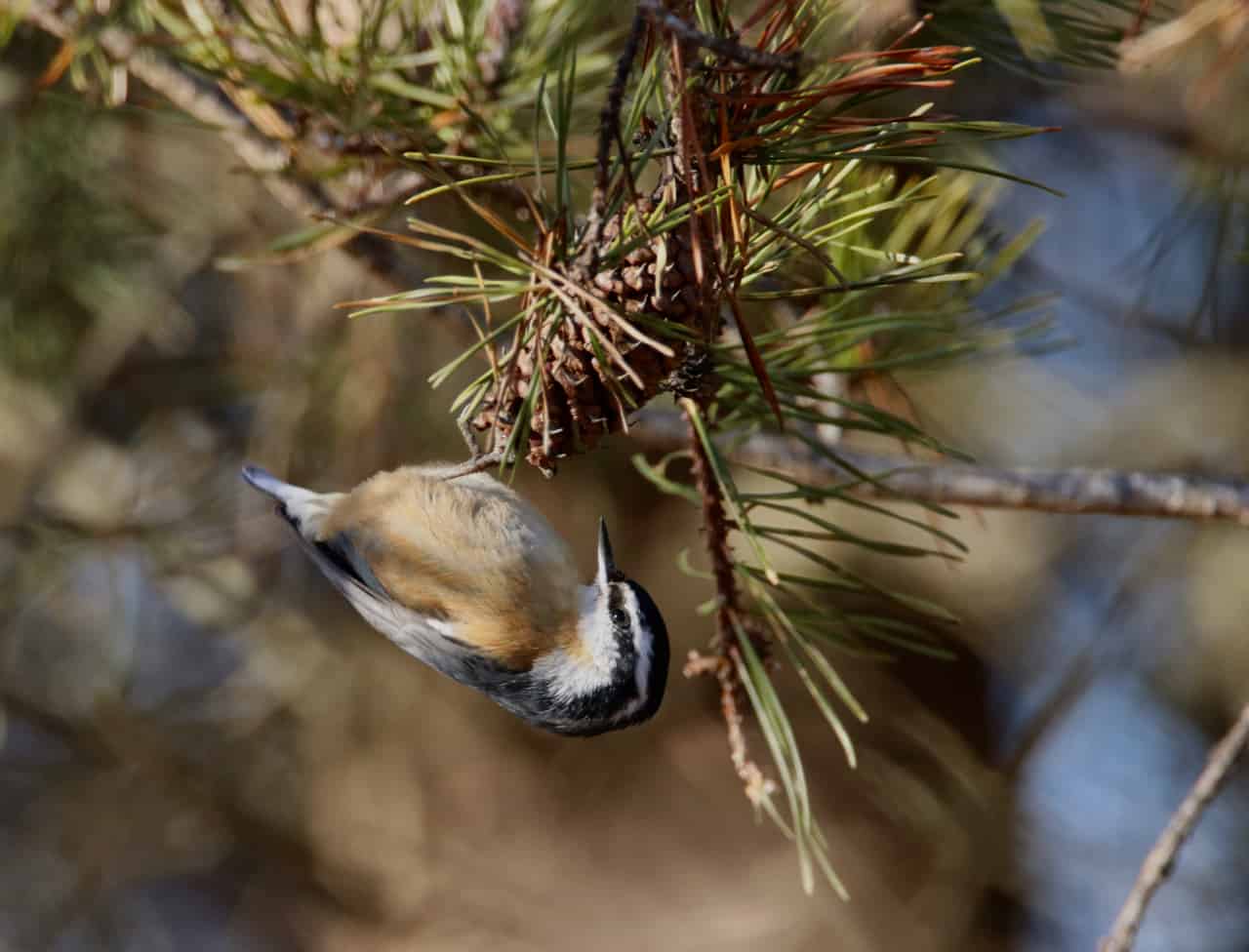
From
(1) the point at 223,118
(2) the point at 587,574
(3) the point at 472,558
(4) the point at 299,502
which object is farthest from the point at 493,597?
(2) the point at 587,574

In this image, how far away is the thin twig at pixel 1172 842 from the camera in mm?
705

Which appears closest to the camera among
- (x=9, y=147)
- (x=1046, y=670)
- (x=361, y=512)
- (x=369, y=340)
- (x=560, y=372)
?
(x=560, y=372)

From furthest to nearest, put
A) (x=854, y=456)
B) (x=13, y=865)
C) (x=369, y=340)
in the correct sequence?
(x=13, y=865), (x=369, y=340), (x=854, y=456)

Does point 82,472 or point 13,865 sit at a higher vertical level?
point 82,472

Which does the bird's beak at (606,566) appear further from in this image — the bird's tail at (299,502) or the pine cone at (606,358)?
the pine cone at (606,358)

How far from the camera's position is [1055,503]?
96 centimetres

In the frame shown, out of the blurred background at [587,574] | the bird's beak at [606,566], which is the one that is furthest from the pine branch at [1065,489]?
the blurred background at [587,574]

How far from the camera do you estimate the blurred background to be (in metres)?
1.65

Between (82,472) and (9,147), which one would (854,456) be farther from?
(82,472)

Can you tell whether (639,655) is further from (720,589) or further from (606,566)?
(720,589)

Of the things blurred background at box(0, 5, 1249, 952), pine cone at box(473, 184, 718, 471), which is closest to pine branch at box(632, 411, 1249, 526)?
pine cone at box(473, 184, 718, 471)

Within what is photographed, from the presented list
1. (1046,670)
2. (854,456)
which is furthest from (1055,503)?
(1046,670)

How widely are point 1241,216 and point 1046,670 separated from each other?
0.87m

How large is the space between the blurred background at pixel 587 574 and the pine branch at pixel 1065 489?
2.17 ft
